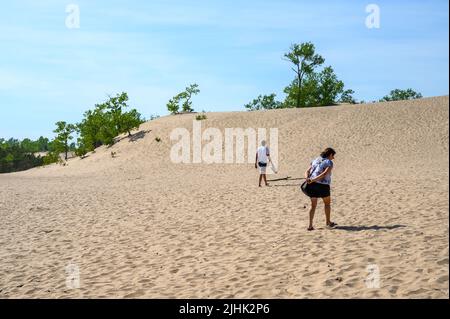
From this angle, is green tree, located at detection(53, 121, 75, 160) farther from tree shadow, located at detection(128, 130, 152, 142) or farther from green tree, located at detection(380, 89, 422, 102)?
green tree, located at detection(380, 89, 422, 102)

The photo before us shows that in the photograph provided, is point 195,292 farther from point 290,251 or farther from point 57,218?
point 57,218

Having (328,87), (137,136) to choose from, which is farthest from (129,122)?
(328,87)

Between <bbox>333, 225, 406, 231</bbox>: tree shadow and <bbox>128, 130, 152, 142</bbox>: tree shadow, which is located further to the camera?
<bbox>128, 130, 152, 142</bbox>: tree shadow

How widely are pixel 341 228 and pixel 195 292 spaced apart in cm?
455

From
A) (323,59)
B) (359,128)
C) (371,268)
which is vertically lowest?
(371,268)

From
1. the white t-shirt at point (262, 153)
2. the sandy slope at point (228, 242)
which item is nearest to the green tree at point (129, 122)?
the sandy slope at point (228, 242)

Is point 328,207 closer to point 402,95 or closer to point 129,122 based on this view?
point 129,122

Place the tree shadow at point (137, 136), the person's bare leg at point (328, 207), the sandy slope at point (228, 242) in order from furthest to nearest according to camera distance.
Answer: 1. the tree shadow at point (137, 136)
2. the person's bare leg at point (328, 207)
3. the sandy slope at point (228, 242)

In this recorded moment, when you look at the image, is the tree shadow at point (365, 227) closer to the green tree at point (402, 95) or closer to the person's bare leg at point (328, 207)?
the person's bare leg at point (328, 207)

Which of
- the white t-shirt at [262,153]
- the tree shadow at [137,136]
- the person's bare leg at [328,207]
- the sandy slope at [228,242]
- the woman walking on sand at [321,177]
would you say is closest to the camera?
the sandy slope at [228,242]

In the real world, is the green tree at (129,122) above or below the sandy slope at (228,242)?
above

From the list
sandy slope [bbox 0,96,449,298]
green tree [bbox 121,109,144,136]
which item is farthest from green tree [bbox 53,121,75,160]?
sandy slope [bbox 0,96,449,298]

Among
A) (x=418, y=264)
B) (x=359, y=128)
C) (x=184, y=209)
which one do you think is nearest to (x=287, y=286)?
(x=418, y=264)
